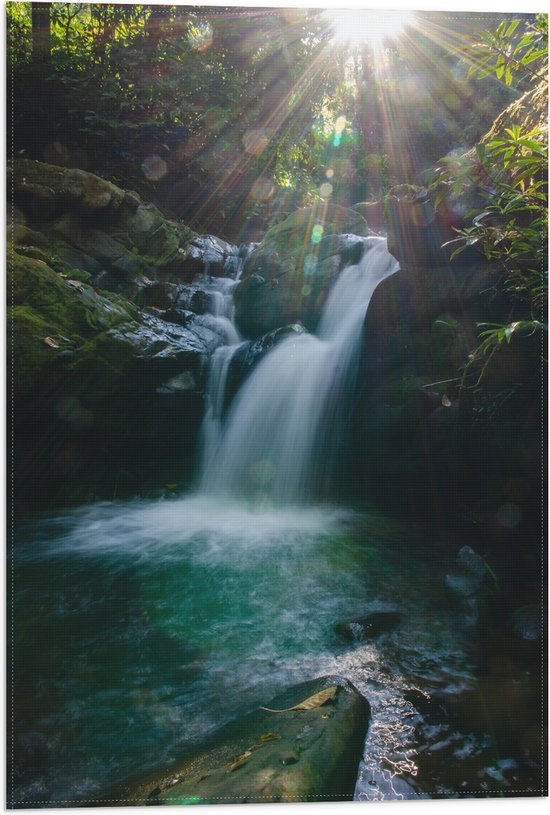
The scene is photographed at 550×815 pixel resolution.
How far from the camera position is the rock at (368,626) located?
85.3 inches

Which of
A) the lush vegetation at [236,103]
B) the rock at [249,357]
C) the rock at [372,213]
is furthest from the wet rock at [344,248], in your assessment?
the rock at [372,213]

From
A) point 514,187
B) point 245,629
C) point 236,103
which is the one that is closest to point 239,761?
point 245,629

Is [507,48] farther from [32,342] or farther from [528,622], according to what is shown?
[32,342]

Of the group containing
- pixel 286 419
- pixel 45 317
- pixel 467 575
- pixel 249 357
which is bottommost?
pixel 467 575

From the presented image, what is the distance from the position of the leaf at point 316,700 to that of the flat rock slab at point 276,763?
2 cm

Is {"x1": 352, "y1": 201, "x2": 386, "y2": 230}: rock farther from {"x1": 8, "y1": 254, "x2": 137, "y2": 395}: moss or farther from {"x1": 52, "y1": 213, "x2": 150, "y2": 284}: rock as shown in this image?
{"x1": 8, "y1": 254, "x2": 137, "y2": 395}: moss

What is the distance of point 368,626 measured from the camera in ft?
7.31

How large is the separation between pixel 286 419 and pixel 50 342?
230cm

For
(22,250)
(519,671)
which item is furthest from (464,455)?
(22,250)

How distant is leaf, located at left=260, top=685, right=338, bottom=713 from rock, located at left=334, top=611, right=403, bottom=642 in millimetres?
506

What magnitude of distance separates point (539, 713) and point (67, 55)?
5.90 meters

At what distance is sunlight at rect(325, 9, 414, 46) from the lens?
1982mm

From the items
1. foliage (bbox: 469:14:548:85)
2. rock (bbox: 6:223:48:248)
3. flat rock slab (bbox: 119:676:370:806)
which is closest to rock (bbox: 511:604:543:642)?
flat rock slab (bbox: 119:676:370:806)

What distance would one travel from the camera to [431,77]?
521 cm
